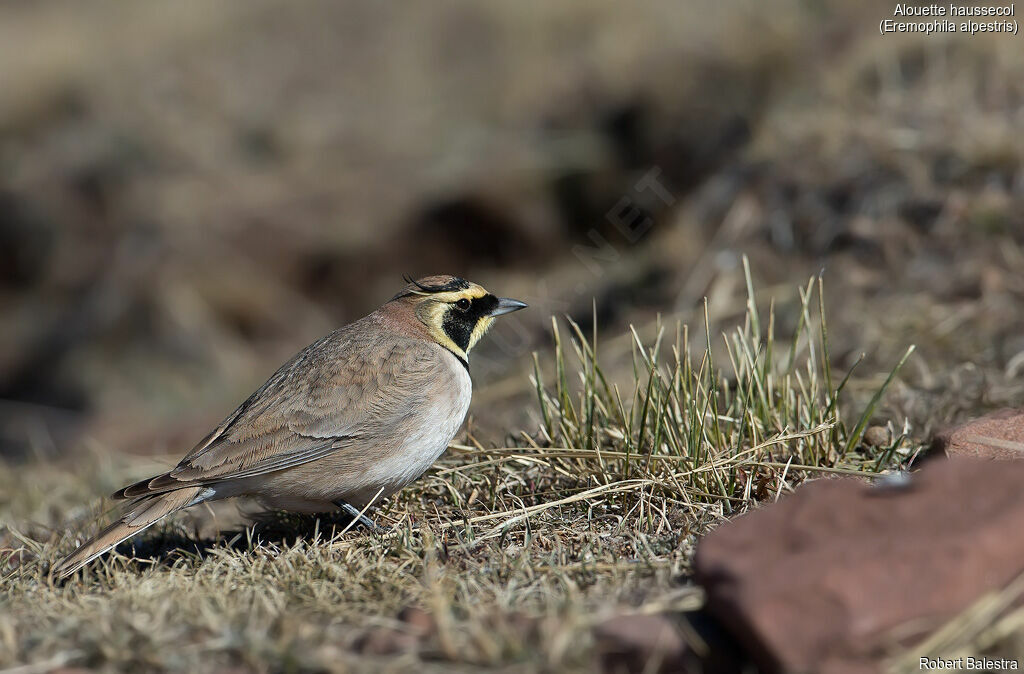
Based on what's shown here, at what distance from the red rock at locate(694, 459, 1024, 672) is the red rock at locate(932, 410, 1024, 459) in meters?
0.99

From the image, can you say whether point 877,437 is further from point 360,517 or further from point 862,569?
point 360,517

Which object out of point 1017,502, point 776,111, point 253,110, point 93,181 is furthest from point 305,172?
point 1017,502

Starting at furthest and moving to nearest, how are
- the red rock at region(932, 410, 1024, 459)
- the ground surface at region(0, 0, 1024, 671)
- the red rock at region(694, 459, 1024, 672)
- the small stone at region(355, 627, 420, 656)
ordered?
the red rock at region(932, 410, 1024, 459) < the ground surface at region(0, 0, 1024, 671) < the small stone at region(355, 627, 420, 656) < the red rock at region(694, 459, 1024, 672)

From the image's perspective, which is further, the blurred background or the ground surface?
the blurred background

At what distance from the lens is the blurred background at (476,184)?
767 cm

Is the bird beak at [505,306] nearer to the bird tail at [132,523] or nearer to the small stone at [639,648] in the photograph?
the bird tail at [132,523]

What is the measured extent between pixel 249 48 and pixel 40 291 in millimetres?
4494

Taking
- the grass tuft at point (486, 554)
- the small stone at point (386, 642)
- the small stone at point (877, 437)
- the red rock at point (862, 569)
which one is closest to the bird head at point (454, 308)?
the grass tuft at point (486, 554)

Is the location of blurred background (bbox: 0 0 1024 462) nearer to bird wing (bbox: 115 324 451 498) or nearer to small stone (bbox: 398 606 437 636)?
bird wing (bbox: 115 324 451 498)

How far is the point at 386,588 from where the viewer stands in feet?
12.1

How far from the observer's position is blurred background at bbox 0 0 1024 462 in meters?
7.67

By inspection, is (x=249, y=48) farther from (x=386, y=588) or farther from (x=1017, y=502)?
(x=1017, y=502)

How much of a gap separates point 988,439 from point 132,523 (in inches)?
135

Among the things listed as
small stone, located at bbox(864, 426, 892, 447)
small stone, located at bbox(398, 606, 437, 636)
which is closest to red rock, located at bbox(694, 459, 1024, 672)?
small stone, located at bbox(398, 606, 437, 636)
